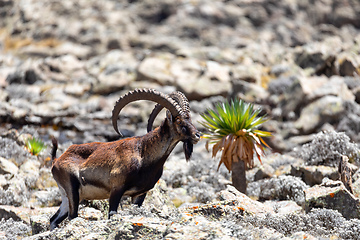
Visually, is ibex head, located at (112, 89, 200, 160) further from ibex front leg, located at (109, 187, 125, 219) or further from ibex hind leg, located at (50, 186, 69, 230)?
ibex hind leg, located at (50, 186, 69, 230)

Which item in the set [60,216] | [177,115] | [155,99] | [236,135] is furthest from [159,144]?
[236,135]

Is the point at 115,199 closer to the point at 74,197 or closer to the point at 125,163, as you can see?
the point at 125,163

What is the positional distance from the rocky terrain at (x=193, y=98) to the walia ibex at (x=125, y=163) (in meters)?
0.42

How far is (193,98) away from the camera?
30.5 meters

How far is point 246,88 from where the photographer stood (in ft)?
103

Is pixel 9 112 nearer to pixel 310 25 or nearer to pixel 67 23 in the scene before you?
pixel 67 23

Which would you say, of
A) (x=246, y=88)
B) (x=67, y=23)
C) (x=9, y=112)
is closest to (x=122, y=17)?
(x=67, y=23)

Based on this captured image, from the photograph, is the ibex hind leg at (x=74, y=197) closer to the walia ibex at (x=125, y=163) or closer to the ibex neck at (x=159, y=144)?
the walia ibex at (x=125, y=163)

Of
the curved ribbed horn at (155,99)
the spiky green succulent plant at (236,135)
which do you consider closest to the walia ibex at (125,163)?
the curved ribbed horn at (155,99)

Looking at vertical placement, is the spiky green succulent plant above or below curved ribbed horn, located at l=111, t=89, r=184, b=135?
below

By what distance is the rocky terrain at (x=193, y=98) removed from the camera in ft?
21.4

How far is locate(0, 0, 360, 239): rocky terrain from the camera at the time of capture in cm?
653

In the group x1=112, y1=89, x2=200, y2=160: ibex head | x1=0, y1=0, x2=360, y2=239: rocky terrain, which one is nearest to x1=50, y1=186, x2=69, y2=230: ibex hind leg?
x1=0, y1=0, x2=360, y2=239: rocky terrain

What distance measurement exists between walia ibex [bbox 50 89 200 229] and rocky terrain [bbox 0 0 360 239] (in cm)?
42
